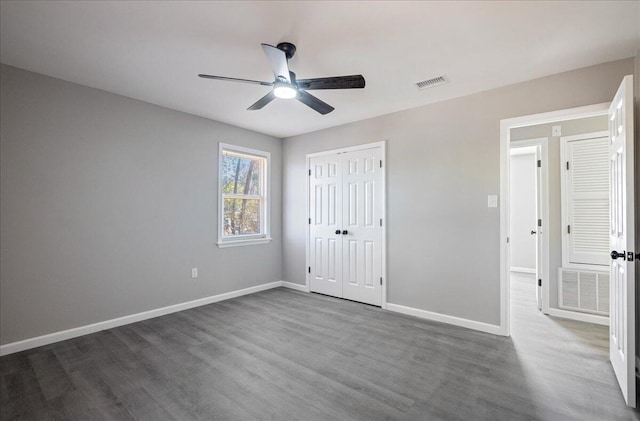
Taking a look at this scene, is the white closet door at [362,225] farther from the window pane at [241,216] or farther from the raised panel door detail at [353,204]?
the window pane at [241,216]

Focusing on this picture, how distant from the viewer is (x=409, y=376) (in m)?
2.24

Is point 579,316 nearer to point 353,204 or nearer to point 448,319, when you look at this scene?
point 448,319

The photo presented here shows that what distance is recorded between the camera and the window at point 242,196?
4.35 m

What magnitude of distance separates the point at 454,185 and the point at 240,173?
3101mm

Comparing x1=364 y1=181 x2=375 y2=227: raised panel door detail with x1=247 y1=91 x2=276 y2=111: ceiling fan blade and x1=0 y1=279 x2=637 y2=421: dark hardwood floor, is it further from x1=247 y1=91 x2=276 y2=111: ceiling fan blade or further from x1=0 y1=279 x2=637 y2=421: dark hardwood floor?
x1=247 y1=91 x2=276 y2=111: ceiling fan blade

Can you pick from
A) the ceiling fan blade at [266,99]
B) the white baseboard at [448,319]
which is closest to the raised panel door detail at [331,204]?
the white baseboard at [448,319]

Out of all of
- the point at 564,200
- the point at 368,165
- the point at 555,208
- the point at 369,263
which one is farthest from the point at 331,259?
the point at 564,200

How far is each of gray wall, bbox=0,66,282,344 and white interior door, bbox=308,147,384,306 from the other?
1447 mm

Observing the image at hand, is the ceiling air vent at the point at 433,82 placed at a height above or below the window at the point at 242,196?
above

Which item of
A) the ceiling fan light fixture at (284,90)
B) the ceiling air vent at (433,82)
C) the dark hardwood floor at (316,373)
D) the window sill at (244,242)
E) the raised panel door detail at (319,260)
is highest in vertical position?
the ceiling air vent at (433,82)

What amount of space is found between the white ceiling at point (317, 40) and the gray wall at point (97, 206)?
389mm

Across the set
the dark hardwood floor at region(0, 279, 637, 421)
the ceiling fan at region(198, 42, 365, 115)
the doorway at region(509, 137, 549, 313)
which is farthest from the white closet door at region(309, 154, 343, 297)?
the doorway at region(509, 137, 549, 313)

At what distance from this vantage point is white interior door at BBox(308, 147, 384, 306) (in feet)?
13.0

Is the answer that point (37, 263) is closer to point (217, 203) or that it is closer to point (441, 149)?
point (217, 203)
